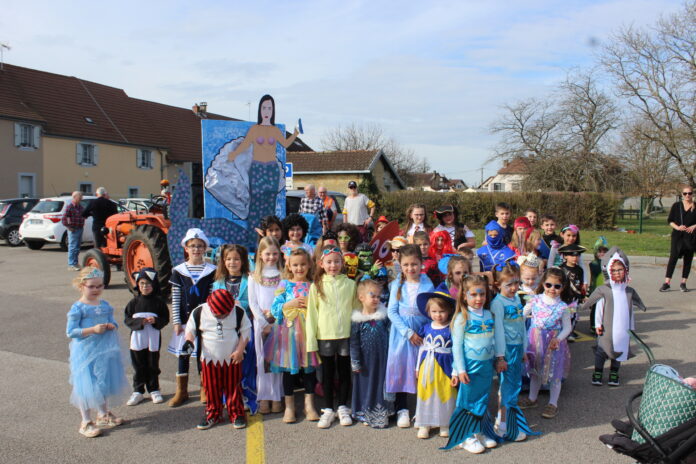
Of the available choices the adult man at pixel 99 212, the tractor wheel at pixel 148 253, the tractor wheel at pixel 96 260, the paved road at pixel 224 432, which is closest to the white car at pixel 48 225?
the adult man at pixel 99 212

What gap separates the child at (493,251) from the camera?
5.67m

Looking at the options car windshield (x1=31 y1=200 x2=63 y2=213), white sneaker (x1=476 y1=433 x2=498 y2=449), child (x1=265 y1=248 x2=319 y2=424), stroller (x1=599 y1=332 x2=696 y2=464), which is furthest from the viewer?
car windshield (x1=31 y1=200 x2=63 y2=213)

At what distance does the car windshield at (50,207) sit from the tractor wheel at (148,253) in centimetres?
884

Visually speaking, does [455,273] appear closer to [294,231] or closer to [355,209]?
[294,231]

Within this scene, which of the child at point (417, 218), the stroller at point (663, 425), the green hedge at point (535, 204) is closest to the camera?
the stroller at point (663, 425)

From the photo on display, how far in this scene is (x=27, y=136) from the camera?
91.4ft

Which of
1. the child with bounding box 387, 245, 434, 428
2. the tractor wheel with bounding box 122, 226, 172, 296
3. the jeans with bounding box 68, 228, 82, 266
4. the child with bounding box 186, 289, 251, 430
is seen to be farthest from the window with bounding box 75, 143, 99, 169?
the child with bounding box 387, 245, 434, 428

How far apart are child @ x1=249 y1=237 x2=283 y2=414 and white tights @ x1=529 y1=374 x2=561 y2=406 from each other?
2032mm

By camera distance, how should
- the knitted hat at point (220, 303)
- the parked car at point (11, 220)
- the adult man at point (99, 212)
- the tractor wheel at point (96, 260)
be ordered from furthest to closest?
the parked car at point (11, 220), the adult man at point (99, 212), the tractor wheel at point (96, 260), the knitted hat at point (220, 303)

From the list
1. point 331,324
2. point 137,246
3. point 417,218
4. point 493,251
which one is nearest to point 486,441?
→ point 331,324

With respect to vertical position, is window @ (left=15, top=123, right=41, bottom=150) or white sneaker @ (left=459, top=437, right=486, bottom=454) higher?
window @ (left=15, top=123, right=41, bottom=150)

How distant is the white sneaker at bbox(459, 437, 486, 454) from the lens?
142 inches

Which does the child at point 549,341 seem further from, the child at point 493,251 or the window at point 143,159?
the window at point 143,159

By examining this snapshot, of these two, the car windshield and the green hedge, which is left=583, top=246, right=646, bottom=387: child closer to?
the car windshield
